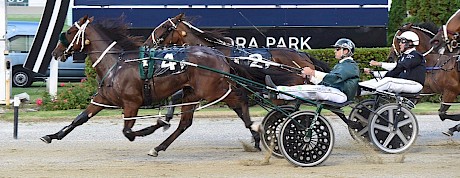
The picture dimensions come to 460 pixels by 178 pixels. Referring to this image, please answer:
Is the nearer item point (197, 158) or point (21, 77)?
point (197, 158)

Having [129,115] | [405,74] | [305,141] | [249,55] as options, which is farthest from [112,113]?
[305,141]

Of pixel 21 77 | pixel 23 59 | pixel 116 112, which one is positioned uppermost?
pixel 23 59

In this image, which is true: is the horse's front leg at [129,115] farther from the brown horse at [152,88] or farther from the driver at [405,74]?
the driver at [405,74]

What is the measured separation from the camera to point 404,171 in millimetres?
9836

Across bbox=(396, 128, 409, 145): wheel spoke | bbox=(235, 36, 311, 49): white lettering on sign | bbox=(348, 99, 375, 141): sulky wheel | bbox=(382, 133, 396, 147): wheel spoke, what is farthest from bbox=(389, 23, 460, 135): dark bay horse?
bbox=(235, 36, 311, 49): white lettering on sign

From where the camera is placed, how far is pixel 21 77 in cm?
2461

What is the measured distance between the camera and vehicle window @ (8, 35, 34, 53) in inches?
989

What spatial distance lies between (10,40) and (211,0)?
846 cm

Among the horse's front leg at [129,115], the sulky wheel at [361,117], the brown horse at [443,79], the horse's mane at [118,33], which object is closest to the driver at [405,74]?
the sulky wheel at [361,117]

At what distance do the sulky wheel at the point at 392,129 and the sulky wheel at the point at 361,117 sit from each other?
0.22 metres

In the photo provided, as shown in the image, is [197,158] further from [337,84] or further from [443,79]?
[443,79]

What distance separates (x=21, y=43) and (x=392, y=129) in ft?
54.0

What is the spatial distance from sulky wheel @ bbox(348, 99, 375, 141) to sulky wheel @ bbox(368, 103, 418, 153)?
220 millimetres

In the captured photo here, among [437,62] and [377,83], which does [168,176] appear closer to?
[377,83]
